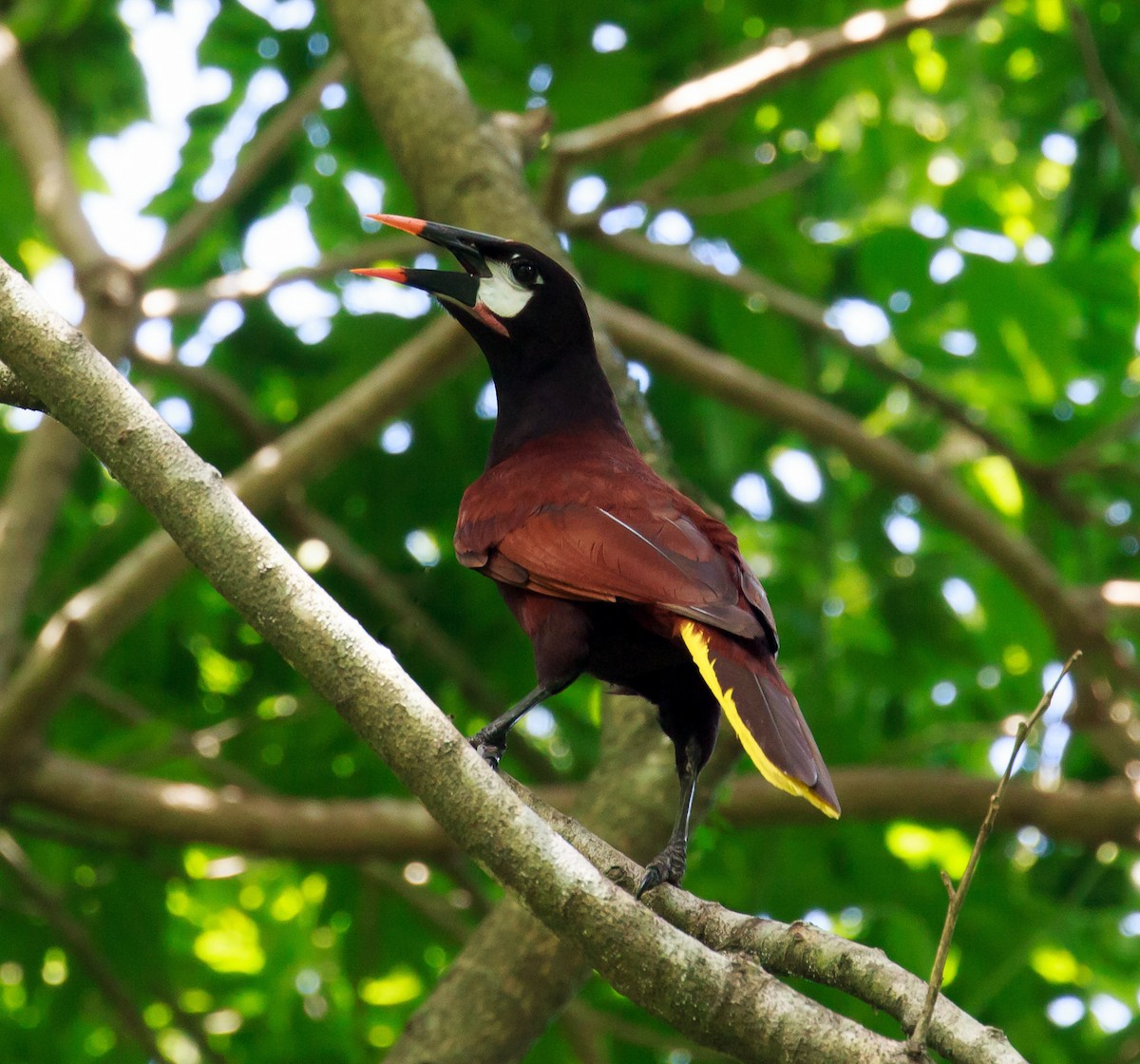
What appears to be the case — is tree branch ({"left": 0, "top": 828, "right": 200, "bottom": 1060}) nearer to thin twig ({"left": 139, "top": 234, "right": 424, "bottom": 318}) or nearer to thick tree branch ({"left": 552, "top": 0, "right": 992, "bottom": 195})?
thin twig ({"left": 139, "top": 234, "right": 424, "bottom": 318})

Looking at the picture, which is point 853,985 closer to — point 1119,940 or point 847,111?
point 1119,940

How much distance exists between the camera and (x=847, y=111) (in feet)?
22.4

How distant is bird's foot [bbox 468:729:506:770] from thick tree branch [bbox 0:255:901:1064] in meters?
0.60

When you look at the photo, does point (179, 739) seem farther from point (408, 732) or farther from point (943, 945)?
point (943, 945)

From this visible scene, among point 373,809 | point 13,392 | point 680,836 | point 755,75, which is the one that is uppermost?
point 13,392

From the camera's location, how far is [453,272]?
3.25m

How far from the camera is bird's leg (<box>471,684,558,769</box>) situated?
8.45ft

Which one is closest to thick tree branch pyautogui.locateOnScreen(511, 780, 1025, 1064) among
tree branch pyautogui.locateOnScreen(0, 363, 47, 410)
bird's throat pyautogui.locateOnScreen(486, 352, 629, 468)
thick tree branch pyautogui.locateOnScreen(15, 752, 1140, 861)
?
tree branch pyautogui.locateOnScreen(0, 363, 47, 410)

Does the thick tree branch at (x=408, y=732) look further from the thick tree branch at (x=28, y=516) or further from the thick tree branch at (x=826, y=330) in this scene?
the thick tree branch at (x=826, y=330)

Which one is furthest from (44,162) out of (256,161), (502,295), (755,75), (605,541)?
(605,541)

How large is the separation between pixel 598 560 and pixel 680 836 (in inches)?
21.5

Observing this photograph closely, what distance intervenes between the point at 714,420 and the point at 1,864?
9.80 ft

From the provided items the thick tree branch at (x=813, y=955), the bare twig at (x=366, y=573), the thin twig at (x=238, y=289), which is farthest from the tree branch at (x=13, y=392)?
the thin twig at (x=238, y=289)

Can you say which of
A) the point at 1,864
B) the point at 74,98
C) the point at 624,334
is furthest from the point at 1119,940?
the point at 74,98
